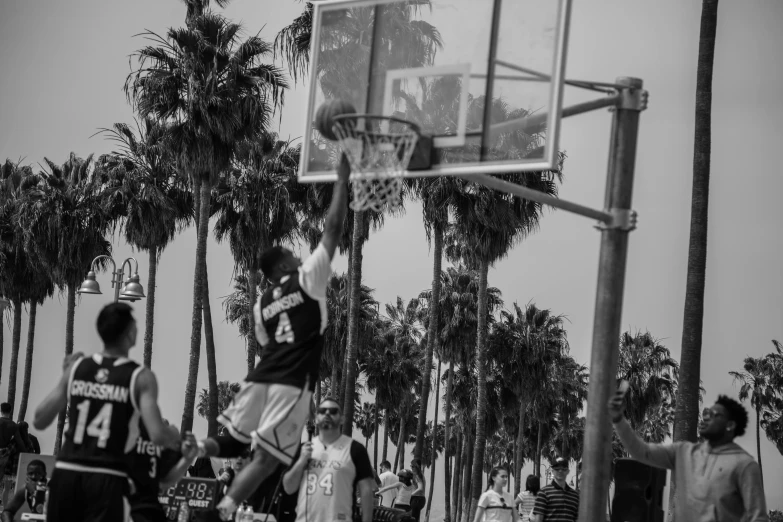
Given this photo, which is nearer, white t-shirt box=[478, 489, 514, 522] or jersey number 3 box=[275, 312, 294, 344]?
jersey number 3 box=[275, 312, 294, 344]

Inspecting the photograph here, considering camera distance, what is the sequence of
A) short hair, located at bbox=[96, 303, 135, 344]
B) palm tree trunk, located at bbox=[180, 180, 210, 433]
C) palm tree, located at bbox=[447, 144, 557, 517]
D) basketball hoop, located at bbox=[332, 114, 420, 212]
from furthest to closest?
1. palm tree, located at bbox=[447, 144, 557, 517]
2. palm tree trunk, located at bbox=[180, 180, 210, 433]
3. basketball hoop, located at bbox=[332, 114, 420, 212]
4. short hair, located at bbox=[96, 303, 135, 344]

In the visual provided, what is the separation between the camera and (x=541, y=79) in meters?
9.66

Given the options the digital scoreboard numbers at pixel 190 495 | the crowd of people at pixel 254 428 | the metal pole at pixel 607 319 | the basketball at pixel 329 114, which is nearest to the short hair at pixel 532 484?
the digital scoreboard numbers at pixel 190 495

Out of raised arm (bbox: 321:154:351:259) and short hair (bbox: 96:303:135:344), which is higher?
raised arm (bbox: 321:154:351:259)

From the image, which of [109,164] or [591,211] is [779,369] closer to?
[109,164]

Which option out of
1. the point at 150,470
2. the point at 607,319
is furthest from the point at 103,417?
the point at 607,319

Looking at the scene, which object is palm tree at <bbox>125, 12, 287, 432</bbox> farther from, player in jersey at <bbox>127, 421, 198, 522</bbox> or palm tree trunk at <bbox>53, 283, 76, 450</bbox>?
player in jersey at <bbox>127, 421, 198, 522</bbox>

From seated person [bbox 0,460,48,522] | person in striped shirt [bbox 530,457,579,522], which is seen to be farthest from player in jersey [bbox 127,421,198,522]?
person in striped shirt [bbox 530,457,579,522]

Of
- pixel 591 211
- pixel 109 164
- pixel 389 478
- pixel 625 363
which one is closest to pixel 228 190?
pixel 109 164

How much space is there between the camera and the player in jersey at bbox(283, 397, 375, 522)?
10016mm

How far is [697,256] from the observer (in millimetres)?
16516

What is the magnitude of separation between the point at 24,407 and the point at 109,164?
1346 cm

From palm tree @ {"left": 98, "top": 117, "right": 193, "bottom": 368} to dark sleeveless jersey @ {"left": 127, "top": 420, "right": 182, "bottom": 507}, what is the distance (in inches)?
1251

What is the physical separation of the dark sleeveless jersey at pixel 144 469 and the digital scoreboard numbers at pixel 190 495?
4043mm
